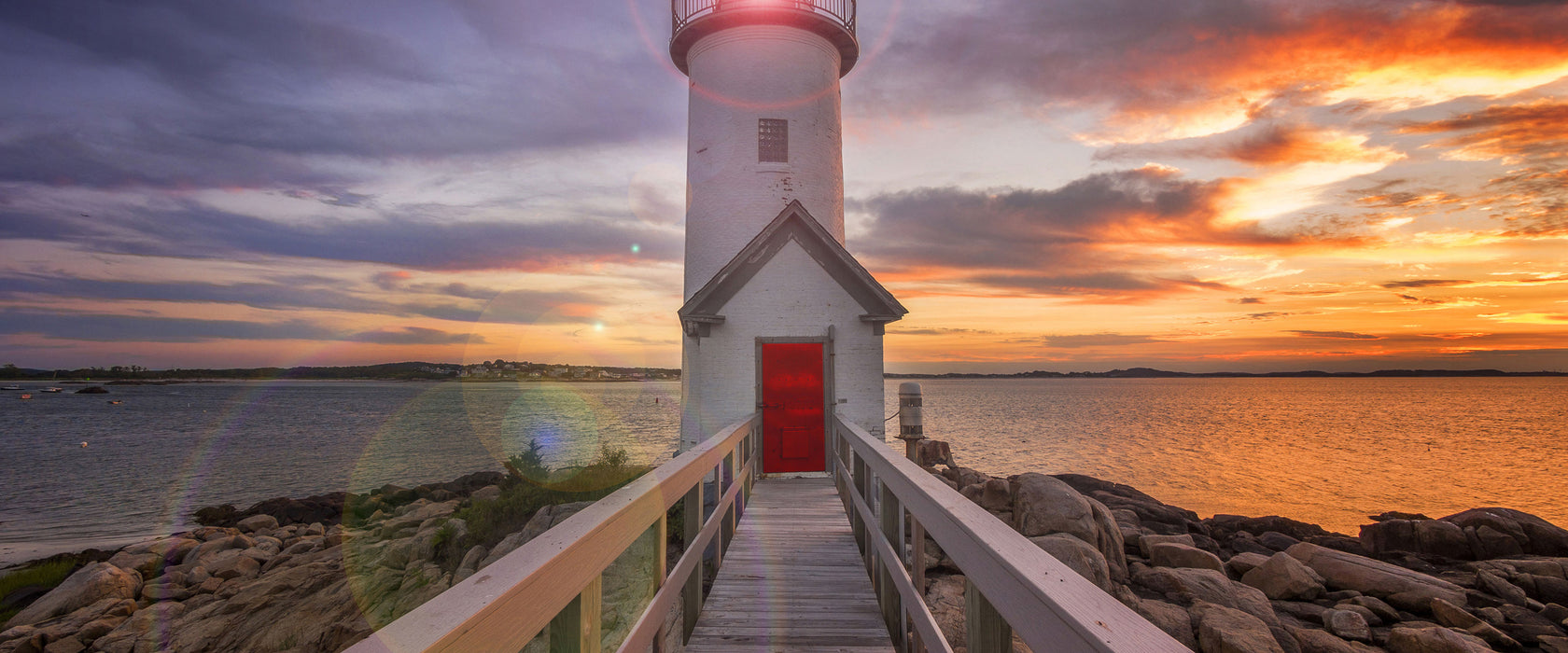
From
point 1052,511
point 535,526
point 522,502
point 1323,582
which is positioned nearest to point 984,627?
point 1052,511

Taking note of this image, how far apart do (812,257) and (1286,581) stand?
7776 mm

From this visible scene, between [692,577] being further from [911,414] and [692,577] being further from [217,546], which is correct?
[217,546]

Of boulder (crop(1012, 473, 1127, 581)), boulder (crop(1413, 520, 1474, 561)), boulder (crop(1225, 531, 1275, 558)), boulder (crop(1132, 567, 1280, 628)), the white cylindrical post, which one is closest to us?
boulder (crop(1132, 567, 1280, 628))

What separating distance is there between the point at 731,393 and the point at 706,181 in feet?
19.3

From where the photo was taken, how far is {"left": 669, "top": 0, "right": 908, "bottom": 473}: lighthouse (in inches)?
428

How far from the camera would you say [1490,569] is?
399 inches

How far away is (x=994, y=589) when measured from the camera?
2057 millimetres

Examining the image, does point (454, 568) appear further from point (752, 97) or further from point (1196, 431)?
point (1196, 431)

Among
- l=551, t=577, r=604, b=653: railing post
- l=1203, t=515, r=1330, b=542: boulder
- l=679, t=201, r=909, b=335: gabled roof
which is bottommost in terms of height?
l=1203, t=515, r=1330, b=542: boulder

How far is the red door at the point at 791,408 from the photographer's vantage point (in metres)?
10.7

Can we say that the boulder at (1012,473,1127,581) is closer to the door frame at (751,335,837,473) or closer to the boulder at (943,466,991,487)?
the door frame at (751,335,837,473)

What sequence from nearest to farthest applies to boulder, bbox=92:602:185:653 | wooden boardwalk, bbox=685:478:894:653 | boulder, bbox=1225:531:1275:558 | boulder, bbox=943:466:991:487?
wooden boardwalk, bbox=685:478:894:653, boulder, bbox=92:602:185:653, boulder, bbox=1225:531:1275:558, boulder, bbox=943:466:991:487

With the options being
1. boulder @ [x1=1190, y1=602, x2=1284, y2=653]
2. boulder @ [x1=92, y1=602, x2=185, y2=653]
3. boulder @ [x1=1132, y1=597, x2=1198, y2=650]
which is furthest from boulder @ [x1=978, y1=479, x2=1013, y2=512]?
boulder @ [x1=92, y1=602, x2=185, y2=653]

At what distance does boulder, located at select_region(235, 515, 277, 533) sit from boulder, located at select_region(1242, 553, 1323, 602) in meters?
21.6
